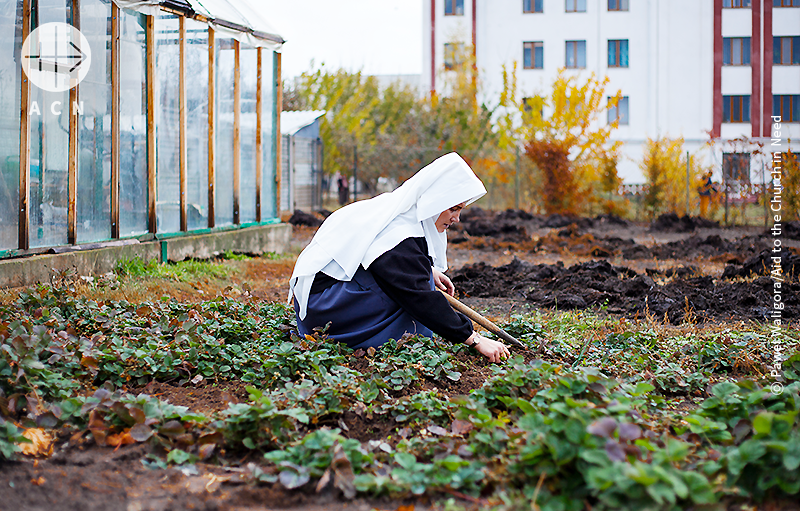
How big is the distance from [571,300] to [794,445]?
163 inches

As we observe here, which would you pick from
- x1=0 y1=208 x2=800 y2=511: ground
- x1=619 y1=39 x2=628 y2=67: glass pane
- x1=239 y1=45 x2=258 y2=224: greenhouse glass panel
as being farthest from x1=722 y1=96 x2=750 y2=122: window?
x1=239 y1=45 x2=258 y2=224: greenhouse glass panel

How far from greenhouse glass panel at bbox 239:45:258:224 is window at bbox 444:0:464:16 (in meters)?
22.5

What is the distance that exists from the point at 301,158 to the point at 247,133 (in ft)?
38.7

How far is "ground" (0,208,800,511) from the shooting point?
222cm

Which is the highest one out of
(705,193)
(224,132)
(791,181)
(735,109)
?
(735,109)

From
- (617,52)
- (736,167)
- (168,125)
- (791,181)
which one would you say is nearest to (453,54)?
(617,52)

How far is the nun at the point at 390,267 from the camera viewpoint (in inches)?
143

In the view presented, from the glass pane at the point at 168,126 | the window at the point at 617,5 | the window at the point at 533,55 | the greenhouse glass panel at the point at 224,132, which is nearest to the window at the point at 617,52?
the window at the point at 617,5

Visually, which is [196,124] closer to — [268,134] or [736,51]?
[268,134]

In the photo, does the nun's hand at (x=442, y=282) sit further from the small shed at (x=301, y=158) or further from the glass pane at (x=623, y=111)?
the glass pane at (x=623, y=111)

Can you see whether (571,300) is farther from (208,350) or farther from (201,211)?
(201,211)

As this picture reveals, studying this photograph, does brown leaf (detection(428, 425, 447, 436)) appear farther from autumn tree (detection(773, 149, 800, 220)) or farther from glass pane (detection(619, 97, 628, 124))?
glass pane (detection(619, 97, 628, 124))

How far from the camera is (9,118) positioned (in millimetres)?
5574

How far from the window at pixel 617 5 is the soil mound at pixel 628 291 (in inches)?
937
